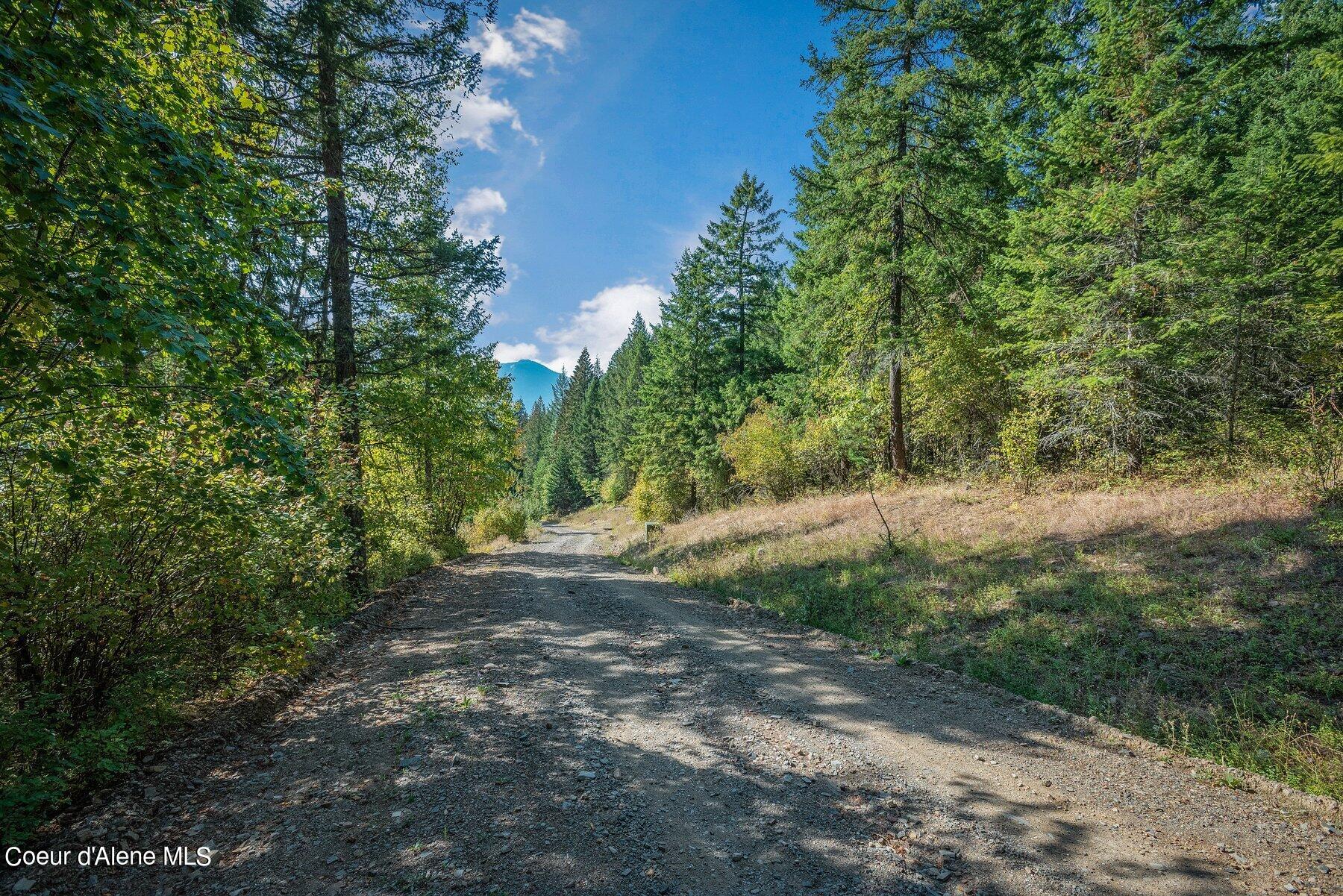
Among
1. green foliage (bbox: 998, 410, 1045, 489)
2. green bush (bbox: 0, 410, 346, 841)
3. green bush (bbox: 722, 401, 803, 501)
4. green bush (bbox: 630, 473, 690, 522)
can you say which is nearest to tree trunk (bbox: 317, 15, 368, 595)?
green bush (bbox: 0, 410, 346, 841)

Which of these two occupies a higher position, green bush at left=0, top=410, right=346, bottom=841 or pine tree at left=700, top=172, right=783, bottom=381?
pine tree at left=700, top=172, right=783, bottom=381

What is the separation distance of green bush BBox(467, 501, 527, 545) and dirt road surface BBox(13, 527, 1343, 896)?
20.2 metres

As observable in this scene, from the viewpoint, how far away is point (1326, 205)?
12.7m

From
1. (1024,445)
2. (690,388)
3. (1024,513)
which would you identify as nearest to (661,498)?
(690,388)

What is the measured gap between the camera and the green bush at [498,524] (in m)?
25.5

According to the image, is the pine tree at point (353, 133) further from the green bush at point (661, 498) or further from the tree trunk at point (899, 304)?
the green bush at point (661, 498)

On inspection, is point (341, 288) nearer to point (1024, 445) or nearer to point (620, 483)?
point (1024, 445)

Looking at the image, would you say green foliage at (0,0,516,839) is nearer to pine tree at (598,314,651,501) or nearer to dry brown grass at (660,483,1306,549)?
dry brown grass at (660,483,1306,549)

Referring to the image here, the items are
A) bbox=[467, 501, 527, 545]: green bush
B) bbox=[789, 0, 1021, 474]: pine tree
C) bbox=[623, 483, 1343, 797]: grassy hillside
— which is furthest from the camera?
bbox=[467, 501, 527, 545]: green bush

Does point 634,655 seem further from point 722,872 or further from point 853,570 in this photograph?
point 853,570

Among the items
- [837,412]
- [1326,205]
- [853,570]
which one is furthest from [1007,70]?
[853,570]

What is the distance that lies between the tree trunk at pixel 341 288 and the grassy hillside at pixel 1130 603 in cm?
777

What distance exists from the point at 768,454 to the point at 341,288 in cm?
1603

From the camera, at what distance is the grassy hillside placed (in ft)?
15.5
